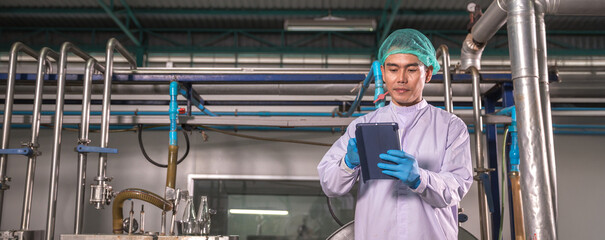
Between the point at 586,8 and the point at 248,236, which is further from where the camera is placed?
the point at 248,236

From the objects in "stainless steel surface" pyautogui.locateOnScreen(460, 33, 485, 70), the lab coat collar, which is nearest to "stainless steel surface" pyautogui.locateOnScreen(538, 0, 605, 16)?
"stainless steel surface" pyautogui.locateOnScreen(460, 33, 485, 70)

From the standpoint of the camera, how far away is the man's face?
1924 mm

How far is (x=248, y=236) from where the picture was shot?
630 centimetres

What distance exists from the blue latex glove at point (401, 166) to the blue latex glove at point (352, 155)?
121mm

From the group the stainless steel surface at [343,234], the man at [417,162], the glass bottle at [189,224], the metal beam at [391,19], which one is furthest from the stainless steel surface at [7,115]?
the metal beam at [391,19]

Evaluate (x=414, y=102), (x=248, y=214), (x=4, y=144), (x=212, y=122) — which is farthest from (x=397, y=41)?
(x=248, y=214)

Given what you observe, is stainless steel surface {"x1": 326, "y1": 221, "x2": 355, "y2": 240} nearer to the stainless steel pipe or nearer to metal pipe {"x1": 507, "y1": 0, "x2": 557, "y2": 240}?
metal pipe {"x1": 507, "y1": 0, "x2": 557, "y2": 240}

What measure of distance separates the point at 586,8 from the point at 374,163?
184 cm

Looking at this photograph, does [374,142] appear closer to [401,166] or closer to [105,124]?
[401,166]

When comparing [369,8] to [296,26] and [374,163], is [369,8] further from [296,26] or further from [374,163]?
[374,163]

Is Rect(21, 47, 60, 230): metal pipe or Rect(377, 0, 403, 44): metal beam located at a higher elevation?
Rect(377, 0, 403, 44): metal beam

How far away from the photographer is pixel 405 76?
1917 mm

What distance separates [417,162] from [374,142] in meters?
0.23

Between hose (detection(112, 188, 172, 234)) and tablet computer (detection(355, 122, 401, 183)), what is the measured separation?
1606mm
